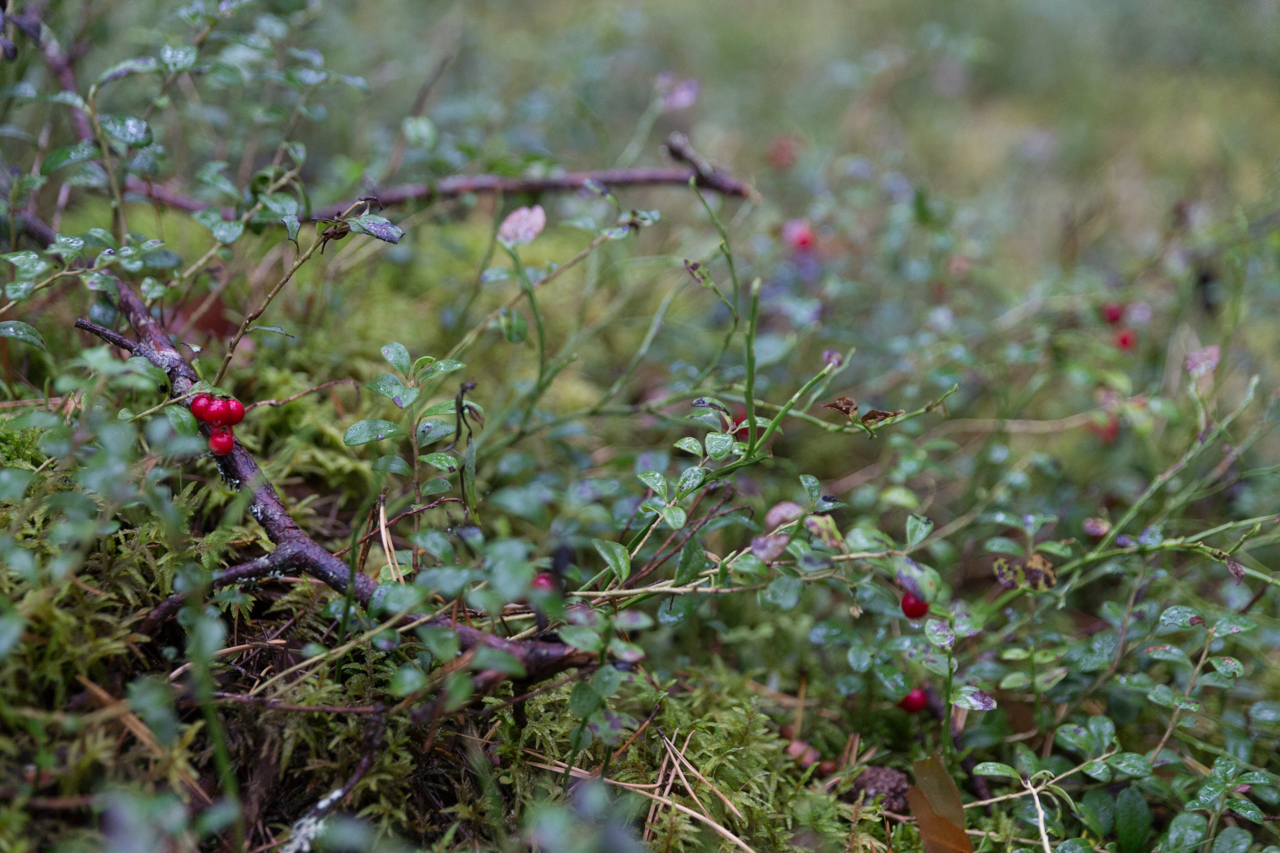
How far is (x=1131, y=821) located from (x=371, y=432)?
53.7 inches

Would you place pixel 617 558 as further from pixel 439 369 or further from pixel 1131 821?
pixel 1131 821

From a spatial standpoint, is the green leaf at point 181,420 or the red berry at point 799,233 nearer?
the green leaf at point 181,420

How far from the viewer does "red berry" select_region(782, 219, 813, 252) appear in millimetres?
2133

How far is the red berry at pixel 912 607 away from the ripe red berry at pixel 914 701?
208mm

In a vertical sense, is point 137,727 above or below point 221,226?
below

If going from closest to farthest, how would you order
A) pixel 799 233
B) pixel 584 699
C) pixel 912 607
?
pixel 584 699 → pixel 912 607 → pixel 799 233

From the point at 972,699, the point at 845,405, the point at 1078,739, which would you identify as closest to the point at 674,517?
the point at 845,405

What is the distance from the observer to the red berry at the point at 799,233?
2.13 m

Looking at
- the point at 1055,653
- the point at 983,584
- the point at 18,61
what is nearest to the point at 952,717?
the point at 1055,653

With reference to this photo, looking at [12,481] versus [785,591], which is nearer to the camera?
[12,481]

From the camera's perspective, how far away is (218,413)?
3.70 ft

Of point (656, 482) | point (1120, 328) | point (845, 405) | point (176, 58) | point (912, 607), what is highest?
point (176, 58)

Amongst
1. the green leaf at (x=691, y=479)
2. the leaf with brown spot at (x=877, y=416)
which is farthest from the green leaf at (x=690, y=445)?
the leaf with brown spot at (x=877, y=416)

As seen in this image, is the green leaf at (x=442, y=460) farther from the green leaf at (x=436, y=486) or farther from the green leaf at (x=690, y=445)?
the green leaf at (x=690, y=445)
